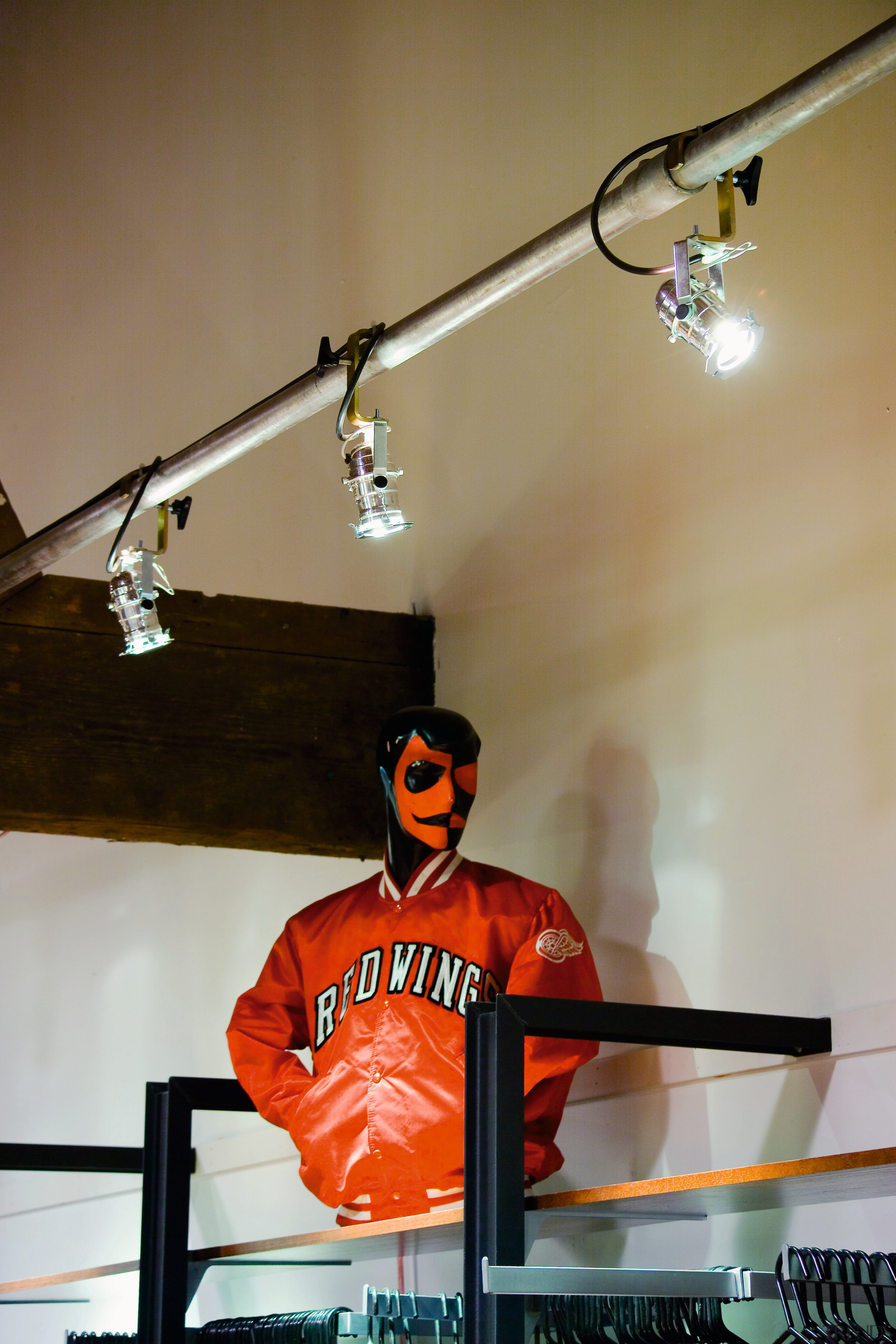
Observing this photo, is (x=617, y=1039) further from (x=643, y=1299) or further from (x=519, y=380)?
(x=519, y=380)

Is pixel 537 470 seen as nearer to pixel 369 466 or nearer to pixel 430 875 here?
pixel 430 875

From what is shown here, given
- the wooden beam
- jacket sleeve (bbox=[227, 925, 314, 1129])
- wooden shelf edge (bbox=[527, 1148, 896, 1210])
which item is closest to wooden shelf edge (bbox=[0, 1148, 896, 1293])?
wooden shelf edge (bbox=[527, 1148, 896, 1210])

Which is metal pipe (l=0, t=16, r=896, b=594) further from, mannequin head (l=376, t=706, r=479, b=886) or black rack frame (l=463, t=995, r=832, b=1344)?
black rack frame (l=463, t=995, r=832, b=1344)

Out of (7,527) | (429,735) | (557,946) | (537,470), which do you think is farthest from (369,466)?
(7,527)

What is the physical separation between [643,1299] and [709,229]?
156 cm

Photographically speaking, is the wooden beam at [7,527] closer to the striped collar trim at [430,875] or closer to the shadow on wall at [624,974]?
the striped collar trim at [430,875]

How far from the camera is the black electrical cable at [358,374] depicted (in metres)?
1.84

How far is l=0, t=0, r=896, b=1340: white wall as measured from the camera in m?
2.05

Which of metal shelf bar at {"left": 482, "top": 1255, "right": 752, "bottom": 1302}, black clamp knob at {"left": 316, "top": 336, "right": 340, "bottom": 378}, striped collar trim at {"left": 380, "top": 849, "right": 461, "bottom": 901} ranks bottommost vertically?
metal shelf bar at {"left": 482, "top": 1255, "right": 752, "bottom": 1302}

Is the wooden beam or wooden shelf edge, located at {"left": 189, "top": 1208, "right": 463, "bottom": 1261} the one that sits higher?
the wooden beam

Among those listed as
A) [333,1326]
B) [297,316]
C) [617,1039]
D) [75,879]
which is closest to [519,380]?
[297,316]

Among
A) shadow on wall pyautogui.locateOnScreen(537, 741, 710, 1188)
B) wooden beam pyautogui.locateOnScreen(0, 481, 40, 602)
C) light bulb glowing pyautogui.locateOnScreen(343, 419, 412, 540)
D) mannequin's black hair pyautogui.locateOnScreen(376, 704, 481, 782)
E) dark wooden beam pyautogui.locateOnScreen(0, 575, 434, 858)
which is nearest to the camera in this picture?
light bulb glowing pyautogui.locateOnScreen(343, 419, 412, 540)

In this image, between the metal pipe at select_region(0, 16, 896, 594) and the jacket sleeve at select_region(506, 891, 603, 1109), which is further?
the jacket sleeve at select_region(506, 891, 603, 1109)

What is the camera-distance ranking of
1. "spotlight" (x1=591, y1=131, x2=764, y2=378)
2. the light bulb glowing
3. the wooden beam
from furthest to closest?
the wooden beam
the light bulb glowing
"spotlight" (x1=591, y1=131, x2=764, y2=378)
